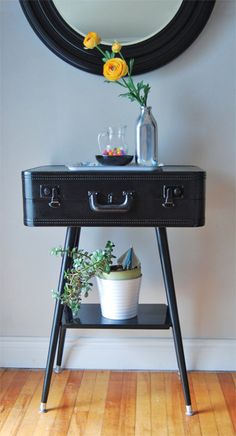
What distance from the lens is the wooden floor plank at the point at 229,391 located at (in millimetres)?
1705

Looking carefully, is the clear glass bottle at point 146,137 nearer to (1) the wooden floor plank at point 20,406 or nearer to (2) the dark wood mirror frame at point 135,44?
(2) the dark wood mirror frame at point 135,44

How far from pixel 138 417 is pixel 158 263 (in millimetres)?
557

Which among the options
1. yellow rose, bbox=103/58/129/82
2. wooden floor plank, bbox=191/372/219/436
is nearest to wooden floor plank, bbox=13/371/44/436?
wooden floor plank, bbox=191/372/219/436

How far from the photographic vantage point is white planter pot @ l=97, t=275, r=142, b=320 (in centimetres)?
172

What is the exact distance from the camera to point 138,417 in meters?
1.67

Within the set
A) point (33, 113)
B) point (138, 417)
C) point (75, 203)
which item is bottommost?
point (138, 417)

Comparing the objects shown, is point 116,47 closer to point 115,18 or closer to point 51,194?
point 115,18

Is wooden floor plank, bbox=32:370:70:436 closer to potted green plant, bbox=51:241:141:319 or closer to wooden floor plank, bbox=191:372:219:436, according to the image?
potted green plant, bbox=51:241:141:319

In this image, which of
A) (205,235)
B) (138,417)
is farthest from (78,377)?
(205,235)

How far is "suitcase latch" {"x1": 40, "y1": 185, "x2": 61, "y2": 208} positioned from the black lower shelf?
433mm

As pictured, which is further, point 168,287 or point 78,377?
point 78,377

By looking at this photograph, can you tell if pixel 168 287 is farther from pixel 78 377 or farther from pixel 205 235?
pixel 78 377

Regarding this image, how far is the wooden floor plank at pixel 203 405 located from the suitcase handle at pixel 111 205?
2.43 ft

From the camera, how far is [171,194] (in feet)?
4.98
